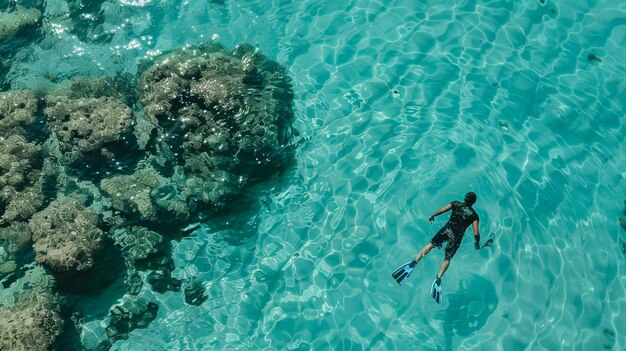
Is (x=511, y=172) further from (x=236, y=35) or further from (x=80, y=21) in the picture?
(x=80, y=21)

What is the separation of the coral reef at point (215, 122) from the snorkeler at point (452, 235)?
111 inches

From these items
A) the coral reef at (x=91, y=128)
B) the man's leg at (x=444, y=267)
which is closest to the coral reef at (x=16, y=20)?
the coral reef at (x=91, y=128)

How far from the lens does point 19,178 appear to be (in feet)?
28.1

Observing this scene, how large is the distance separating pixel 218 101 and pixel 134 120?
1.43 metres

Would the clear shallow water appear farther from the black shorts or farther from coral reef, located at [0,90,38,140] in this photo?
coral reef, located at [0,90,38,140]

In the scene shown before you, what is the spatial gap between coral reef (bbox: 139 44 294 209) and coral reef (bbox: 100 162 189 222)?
0.93 feet

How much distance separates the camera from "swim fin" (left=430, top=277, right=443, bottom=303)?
7936 mm

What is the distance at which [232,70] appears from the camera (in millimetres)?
9625

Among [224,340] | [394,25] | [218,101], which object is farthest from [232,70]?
[224,340]

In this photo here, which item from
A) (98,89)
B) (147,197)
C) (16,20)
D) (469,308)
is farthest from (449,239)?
(16,20)

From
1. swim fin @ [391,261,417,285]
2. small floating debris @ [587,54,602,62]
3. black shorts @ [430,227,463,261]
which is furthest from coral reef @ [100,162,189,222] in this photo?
small floating debris @ [587,54,602,62]

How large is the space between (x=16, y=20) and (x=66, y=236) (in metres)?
5.97

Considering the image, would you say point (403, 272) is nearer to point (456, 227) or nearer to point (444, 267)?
point (444, 267)

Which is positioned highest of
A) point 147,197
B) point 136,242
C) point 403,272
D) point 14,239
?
point 14,239
